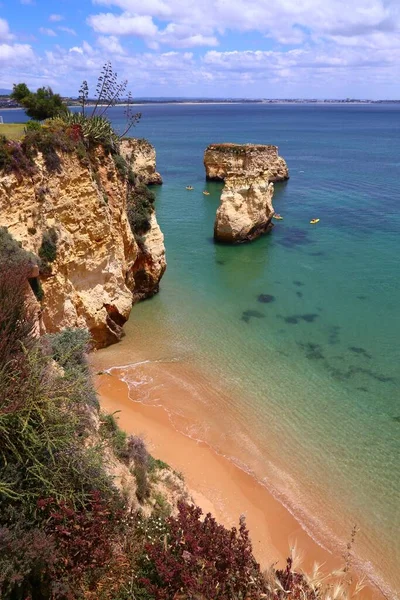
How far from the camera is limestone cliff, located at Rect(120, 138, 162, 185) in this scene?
162ft

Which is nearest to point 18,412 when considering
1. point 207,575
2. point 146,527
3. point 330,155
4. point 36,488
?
point 36,488

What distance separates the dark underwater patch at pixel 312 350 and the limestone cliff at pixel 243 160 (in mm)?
26321

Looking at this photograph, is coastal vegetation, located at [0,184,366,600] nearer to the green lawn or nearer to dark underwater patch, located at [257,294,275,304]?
the green lawn

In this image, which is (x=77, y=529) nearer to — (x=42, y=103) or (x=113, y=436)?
(x=113, y=436)

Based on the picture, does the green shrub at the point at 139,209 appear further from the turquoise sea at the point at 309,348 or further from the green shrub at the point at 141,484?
the green shrub at the point at 141,484

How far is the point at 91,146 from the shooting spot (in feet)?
54.1

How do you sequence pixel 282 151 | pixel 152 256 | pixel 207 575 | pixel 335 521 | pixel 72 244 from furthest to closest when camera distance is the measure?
pixel 282 151 → pixel 152 256 → pixel 72 244 → pixel 335 521 → pixel 207 575

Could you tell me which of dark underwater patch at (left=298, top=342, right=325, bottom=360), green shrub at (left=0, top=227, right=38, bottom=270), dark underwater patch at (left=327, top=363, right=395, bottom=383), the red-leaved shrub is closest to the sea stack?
dark underwater patch at (left=298, top=342, right=325, bottom=360)

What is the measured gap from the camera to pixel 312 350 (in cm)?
1867

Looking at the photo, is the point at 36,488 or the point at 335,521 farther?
the point at 335,521

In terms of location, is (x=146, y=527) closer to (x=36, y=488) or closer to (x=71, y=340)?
(x=36, y=488)

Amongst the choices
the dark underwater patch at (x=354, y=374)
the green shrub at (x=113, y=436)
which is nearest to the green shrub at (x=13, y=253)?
the green shrub at (x=113, y=436)

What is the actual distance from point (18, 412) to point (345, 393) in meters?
12.6

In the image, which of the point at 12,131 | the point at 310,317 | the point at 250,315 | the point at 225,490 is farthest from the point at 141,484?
the point at 310,317
